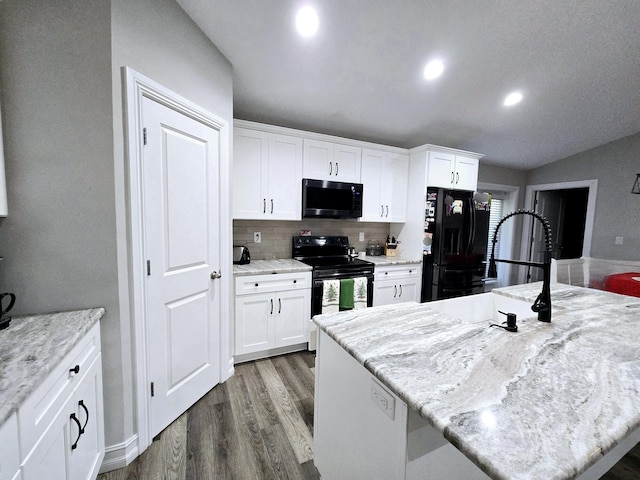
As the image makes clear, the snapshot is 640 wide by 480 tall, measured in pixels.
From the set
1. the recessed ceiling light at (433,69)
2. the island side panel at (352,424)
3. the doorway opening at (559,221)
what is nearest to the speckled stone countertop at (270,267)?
the island side panel at (352,424)

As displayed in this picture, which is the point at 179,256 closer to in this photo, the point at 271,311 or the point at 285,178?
the point at 271,311

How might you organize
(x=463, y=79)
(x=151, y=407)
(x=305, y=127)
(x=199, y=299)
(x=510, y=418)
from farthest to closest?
(x=305, y=127) → (x=463, y=79) → (x=199, y=299) → (x=151, y=407) → (x=510, y=418)

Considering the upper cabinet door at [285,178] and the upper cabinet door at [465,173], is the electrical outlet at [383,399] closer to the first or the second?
the upper cabinet door at [285,178]

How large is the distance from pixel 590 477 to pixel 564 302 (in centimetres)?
85

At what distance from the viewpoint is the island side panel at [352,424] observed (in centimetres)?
87

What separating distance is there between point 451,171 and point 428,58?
155 cm

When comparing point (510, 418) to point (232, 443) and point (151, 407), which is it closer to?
point (232, 443)

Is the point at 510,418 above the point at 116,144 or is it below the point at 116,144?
below

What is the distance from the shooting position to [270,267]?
8.59 ft

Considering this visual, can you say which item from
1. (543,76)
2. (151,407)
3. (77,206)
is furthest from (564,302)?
(77,206)

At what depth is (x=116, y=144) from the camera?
4.38 ft

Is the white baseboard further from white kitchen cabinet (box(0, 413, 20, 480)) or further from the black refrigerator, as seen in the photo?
the black refrigerator

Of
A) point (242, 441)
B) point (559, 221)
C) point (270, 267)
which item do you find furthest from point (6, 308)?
point (559, 221)

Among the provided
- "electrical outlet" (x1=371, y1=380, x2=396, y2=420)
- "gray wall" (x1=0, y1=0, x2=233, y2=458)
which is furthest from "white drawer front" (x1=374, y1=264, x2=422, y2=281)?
"gray wall" (x1=0, y1=0, x2=233, y2=458)
